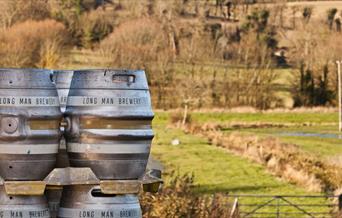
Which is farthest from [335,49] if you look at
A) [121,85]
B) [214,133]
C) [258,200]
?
[121,85]

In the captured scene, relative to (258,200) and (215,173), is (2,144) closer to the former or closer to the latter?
(258,200)

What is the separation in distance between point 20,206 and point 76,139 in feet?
1.71

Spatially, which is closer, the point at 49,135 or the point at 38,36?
the point at 49,135

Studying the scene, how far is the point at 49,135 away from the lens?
22.7 feet

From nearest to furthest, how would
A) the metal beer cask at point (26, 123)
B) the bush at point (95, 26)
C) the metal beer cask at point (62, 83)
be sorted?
the metal beer cask at point (26, 123) < the metal beer cask at point (62, 83) < the bush at point (95, 26)

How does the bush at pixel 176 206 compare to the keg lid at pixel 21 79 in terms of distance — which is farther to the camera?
the bush at pixel 176 206

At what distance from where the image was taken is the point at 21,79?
6922 mm

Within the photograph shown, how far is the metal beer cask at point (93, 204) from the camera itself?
7.00m

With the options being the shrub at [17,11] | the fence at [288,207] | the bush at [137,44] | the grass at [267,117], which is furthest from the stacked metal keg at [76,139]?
Result: the shrub at [17,11]

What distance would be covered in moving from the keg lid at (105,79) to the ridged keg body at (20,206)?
2.40 feet

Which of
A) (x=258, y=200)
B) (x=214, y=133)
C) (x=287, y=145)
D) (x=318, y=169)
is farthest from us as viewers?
(x=214, y=133)

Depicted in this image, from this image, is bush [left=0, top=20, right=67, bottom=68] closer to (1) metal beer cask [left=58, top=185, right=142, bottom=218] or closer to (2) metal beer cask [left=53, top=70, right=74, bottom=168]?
(2) metal beer cask [left=53, top=70, right=74, bottom=168]

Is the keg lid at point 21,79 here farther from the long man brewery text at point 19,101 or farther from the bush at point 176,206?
the bush at point 176,206

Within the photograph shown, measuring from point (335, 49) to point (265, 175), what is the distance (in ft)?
194
